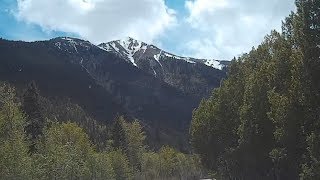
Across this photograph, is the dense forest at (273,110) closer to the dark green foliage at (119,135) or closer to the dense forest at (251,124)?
the dense forest at (251,124)

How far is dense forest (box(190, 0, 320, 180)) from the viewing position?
3130cm

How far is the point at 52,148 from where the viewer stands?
55656 millimetres

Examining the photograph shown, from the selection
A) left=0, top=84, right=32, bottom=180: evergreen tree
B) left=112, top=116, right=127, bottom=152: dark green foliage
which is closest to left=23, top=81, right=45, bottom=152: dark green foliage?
left=0, top=84, right=32, bottom=180: evergreen tree

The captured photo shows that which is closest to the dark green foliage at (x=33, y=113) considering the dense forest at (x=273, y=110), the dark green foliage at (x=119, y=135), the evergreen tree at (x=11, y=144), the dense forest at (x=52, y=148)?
the dense forest at (x=52, y=148)

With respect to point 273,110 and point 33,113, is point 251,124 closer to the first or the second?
point 273,110

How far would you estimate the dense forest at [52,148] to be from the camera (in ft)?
144

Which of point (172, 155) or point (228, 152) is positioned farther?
point (172, 155)

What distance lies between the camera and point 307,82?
31344mm

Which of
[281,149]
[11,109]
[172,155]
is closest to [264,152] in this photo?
[281,149]

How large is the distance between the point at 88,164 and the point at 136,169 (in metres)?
33.2

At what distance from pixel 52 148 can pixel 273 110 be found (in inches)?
1049

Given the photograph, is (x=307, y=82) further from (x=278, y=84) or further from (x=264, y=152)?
(x=264, y=152)

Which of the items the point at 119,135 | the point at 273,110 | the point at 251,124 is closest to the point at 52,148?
the point at 251,124

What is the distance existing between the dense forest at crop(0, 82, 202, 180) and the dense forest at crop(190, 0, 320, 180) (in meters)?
17.4
